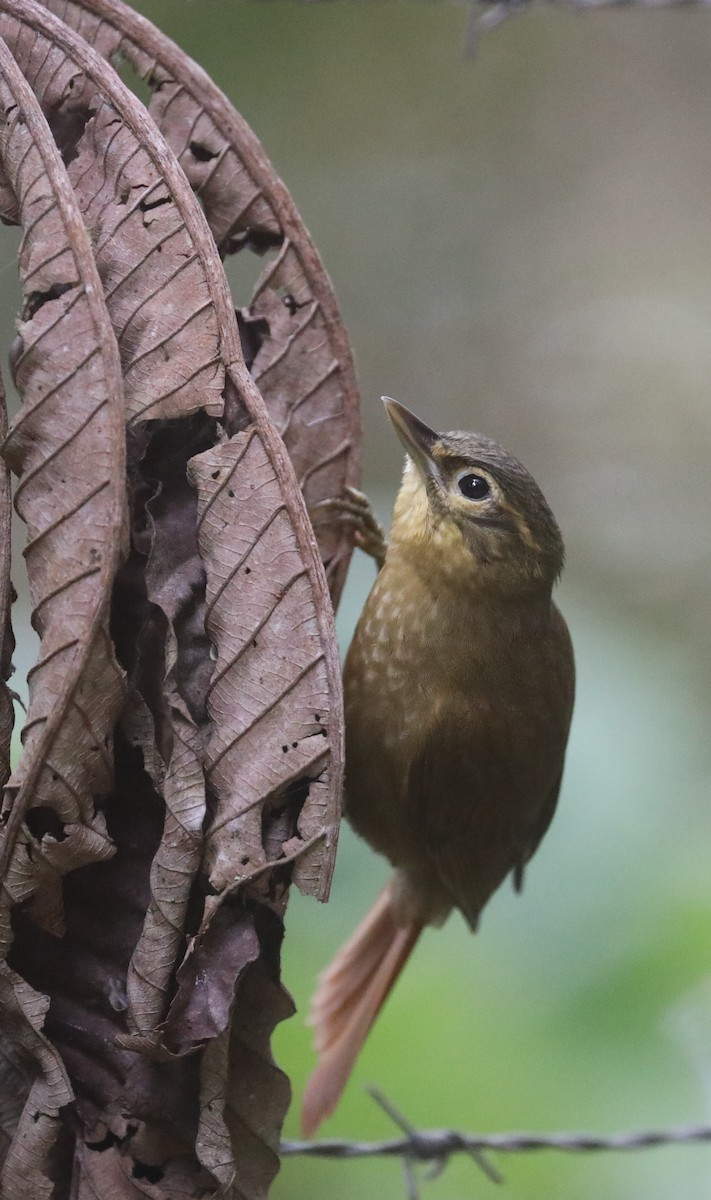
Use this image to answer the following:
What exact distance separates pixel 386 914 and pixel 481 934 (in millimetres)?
288

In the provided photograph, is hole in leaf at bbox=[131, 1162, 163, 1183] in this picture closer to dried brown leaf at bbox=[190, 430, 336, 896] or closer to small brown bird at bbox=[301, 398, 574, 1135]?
dried brown leaf at bbox=[190, 430, 336, 896]

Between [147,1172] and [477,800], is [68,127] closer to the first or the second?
[147,1172]

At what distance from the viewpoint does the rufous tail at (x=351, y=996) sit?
96.6 inches

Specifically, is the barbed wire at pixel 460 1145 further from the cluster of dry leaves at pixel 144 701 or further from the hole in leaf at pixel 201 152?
the hole in leaf at pixel 201 152

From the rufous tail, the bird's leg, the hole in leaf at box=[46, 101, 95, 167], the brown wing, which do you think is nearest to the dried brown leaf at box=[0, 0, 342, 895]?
the hole in leaf at box=[46, 101, 95, 167]

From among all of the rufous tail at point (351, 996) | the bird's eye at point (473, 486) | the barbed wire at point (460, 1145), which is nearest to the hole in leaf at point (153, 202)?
the bird's eye at point (473, 486)

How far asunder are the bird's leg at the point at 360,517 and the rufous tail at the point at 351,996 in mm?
710

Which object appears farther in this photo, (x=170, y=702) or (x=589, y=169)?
(x=589, y=169)

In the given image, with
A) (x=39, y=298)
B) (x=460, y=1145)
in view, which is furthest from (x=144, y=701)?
(x=460, y=1145)

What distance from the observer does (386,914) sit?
271 cm

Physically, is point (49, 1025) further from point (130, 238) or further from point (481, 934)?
point (481, 934)

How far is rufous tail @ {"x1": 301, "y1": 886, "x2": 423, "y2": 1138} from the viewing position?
Result: 245 cm

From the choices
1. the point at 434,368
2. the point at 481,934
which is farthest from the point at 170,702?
the point at 434,368

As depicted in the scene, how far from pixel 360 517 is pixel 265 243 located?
0.47m
